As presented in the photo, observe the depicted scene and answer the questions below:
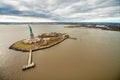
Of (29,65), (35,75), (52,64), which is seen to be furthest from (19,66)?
(52,64)

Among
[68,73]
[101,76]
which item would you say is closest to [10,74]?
[68,73]

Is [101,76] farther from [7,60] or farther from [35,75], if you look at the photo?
[7,60]

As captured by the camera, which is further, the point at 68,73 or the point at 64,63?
the point at 64,63

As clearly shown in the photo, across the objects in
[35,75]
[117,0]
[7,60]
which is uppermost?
[117,0]

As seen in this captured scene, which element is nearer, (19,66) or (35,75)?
(35,75)

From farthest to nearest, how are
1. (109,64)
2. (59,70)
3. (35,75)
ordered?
(109,64) < (59,70) < (35,75)

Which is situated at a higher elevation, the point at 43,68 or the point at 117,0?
the point at 117,0

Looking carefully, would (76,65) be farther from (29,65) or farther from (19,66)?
(19,66)

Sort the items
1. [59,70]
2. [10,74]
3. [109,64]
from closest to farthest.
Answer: [10,74] < [59,70] < [109,64]

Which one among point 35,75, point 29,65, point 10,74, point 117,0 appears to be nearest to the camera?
point 117,0
